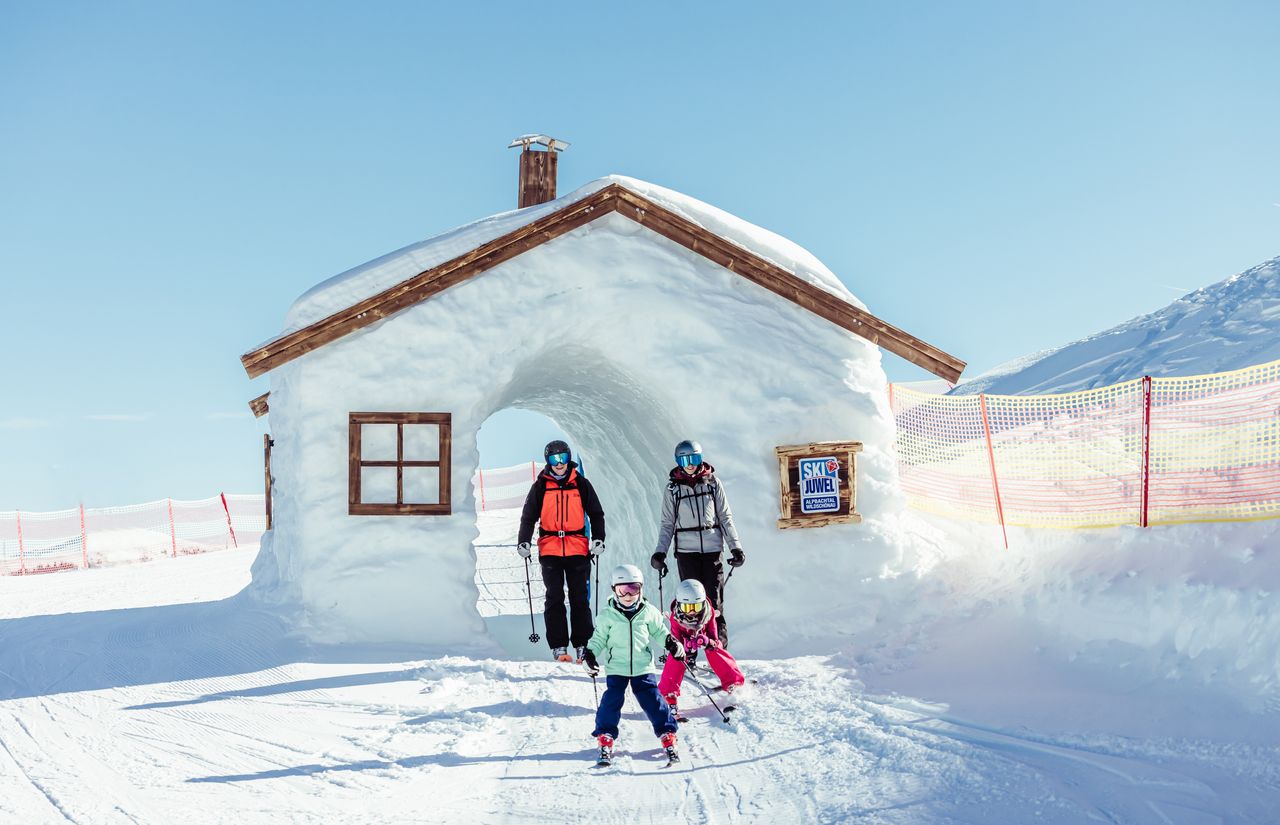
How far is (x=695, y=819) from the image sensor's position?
4359 mm

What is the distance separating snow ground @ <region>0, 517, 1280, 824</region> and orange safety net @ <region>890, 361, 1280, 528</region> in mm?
660

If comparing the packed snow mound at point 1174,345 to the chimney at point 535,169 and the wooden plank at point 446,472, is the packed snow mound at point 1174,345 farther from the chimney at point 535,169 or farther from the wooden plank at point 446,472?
the wooden plank at point 446,472

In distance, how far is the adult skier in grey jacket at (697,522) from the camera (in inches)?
291

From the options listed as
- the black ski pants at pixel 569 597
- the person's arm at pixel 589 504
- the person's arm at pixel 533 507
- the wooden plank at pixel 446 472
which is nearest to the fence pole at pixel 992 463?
the person's arm at pixel 589 504

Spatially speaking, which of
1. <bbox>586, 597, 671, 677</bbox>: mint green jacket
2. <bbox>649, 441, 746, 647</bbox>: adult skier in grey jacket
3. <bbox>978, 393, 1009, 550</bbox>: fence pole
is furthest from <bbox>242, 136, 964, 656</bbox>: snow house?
<bbox>586, 597, 671, 677</bbox>: mint green jacket

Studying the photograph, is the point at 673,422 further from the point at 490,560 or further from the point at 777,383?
the point at 490,560

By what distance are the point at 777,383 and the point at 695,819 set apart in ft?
18.4

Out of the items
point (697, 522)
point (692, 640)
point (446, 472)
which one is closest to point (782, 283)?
point (697, 522)

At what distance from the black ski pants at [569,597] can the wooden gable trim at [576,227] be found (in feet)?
9.56

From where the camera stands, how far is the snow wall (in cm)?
852

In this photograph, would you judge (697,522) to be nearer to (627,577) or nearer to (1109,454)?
(627,577)

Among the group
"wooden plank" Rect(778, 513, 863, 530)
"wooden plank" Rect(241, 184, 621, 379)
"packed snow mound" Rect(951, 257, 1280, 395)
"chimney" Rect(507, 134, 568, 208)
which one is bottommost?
"wooden plank" Rect(778, 513, 863, 530)

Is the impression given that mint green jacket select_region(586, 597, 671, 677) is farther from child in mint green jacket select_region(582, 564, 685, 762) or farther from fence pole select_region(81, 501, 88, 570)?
fence pole select_region(81, 501, 88, 570)

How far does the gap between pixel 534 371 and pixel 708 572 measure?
12.0 feet
